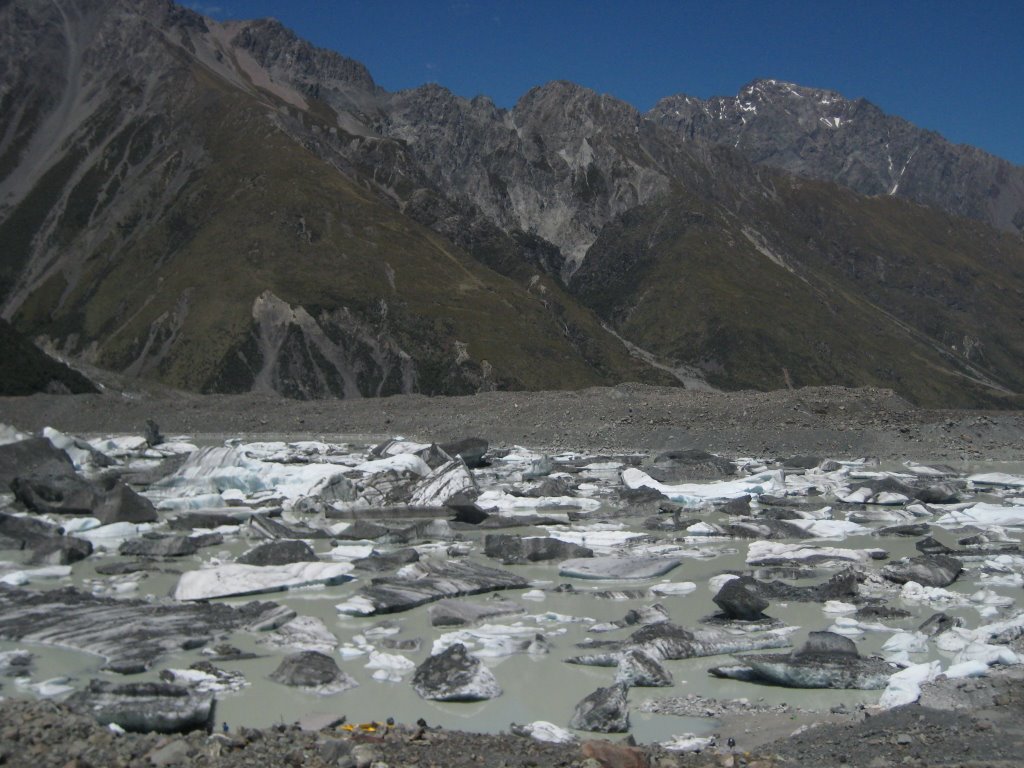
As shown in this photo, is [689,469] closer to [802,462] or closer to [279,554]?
[802,462]

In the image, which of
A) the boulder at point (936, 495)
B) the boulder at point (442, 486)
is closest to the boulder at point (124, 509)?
the boulder at point (442, 486)

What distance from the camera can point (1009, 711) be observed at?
736 cm

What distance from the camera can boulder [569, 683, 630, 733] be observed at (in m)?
7.68

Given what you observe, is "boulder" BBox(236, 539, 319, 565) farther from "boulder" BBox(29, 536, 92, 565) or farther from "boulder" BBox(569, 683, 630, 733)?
"boulder" BBox(569, 683, 630, 733)

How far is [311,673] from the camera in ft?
29.2

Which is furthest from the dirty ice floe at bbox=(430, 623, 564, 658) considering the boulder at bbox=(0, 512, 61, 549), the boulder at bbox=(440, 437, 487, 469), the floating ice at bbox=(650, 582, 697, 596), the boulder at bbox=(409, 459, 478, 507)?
the boulder at bbox=(440, 437, 487, 469)

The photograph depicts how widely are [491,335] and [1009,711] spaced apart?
377 feet

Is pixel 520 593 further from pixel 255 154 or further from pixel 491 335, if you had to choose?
pixel 255 154

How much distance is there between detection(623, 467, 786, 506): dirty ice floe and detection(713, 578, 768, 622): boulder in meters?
9.45

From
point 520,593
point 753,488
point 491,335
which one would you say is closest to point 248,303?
point 491,335

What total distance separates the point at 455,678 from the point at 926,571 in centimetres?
717

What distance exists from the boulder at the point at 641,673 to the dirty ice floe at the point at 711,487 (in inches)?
464

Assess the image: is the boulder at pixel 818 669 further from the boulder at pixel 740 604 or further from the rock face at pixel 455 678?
the rock face at pixel 455 678

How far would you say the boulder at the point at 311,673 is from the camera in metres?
8.80
